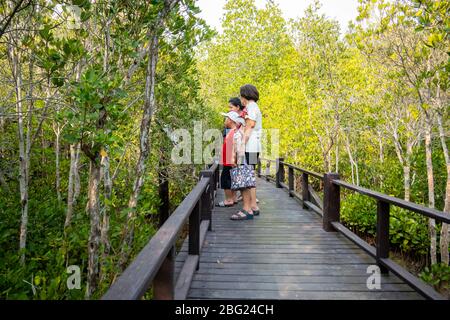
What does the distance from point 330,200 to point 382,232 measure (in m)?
1.39

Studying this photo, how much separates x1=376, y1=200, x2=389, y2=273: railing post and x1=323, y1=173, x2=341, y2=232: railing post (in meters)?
1.32

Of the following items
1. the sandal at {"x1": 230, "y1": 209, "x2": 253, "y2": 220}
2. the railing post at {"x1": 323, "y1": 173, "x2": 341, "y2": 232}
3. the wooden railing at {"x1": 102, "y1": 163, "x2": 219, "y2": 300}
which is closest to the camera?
the wooden railing at {"x1": 102, "y1": 163, "x2": 219, "y2": 300}

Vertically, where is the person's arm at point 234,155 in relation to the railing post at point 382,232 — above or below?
above

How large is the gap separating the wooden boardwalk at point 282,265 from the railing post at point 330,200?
0.18 metres

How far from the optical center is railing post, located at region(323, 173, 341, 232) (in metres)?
4.69

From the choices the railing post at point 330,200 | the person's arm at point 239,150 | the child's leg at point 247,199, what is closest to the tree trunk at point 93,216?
the person's arm at point 239,150

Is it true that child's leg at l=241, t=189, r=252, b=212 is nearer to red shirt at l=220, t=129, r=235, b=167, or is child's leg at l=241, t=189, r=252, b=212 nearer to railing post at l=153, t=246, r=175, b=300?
red shirt at l=220, t=129, r=235, b=167

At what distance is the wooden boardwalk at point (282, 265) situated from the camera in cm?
298

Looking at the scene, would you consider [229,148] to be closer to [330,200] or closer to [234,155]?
[234,155]

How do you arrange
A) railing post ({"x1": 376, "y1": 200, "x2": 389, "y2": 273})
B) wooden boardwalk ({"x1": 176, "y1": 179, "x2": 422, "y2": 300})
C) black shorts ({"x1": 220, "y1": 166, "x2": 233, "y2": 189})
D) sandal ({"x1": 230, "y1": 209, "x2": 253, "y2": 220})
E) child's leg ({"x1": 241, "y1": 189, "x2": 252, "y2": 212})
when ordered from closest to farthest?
wooden boardwalk ({"x1": 176, "y1": 179, "x2": 422, "y2": 300})
railing post ({"x1": 376, "y1": 200, "x2": 389, "y2": 273})
child's leg ({"x1": 241, "y1": 189, "x2": 252, "y2": 212})
sandal ({"x1": 230, "y1": 209, "x2": 253, "y2": 220})
black shorts ({"x1": 220, "y1": 166, "x2": 233, "y2": 189})

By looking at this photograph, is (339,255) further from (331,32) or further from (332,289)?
(331,32)

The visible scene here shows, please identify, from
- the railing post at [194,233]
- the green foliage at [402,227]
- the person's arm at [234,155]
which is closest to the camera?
the railing post at [194,233]

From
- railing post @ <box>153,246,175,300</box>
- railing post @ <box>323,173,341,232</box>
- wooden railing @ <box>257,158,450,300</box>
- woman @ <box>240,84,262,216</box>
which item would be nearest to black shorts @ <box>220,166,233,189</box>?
woman @ <box>240,84,262,216</box>

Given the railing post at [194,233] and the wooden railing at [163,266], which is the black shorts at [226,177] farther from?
the railing post at [194,233]
